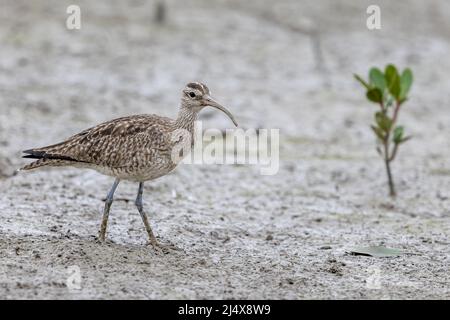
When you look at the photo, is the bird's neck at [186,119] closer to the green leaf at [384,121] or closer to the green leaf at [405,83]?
the green leaf at [384,121]

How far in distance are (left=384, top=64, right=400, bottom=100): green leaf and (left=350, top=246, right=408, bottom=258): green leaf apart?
2.07 m

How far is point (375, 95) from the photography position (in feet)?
29.9

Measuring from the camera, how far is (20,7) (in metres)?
15.5

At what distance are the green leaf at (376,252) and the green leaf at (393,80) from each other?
6.79 ft

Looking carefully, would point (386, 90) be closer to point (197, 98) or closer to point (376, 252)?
point (376, 252)

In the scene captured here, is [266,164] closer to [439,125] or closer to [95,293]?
[439,125]

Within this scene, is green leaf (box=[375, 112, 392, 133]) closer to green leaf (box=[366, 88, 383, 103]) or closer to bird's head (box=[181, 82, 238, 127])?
green leaf (box=[366, 88, 383, 103])

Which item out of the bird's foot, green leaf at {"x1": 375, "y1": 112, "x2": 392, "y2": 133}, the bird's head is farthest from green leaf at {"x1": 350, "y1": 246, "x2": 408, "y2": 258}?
green leaf at {"x1": 375, "y1": 112, "x2": 392, "y2": 133}

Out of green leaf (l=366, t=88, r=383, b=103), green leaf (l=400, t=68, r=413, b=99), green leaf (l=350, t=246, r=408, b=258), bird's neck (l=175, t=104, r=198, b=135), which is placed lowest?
green leaf (l=350, t=246, r=408, b=258)

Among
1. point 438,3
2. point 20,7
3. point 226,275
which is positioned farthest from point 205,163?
point 438,3

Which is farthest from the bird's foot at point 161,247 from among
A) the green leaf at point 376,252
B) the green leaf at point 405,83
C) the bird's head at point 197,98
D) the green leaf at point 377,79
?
the green leaf at point 405,83

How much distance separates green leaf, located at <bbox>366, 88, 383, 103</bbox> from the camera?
9078 millimetres
